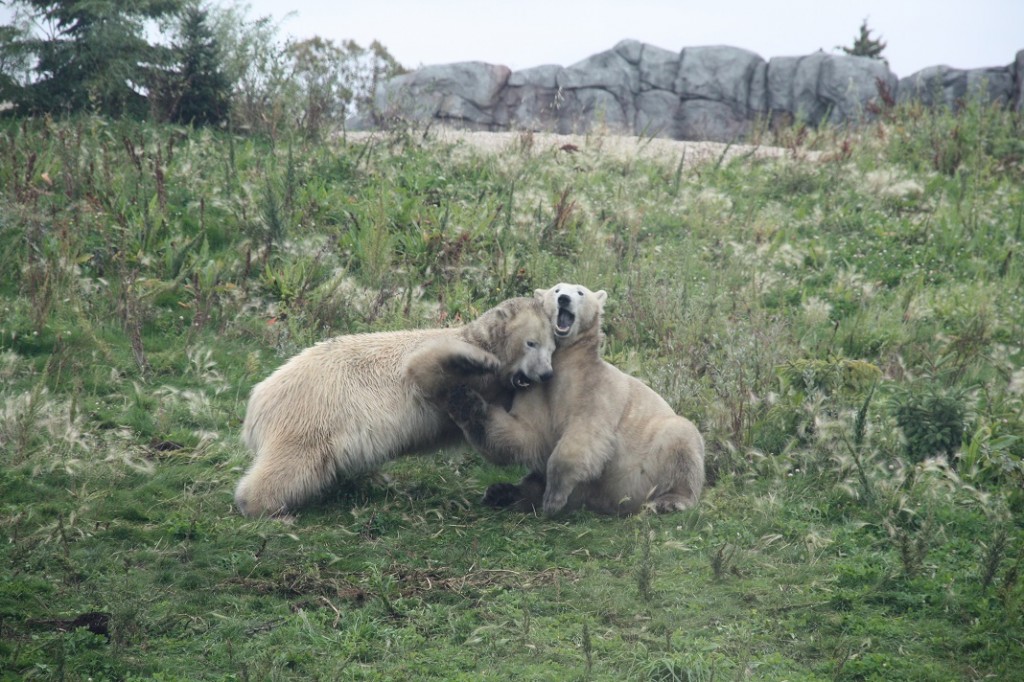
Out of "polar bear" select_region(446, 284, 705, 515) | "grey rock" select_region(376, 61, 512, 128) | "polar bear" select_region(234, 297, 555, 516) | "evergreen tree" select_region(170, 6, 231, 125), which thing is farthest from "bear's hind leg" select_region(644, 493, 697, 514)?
"grey rock" select_region(376, 61, 512, 128)

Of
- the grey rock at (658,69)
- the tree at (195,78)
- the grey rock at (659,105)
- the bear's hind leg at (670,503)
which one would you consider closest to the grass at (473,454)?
the bear's hind leg at (670,503)

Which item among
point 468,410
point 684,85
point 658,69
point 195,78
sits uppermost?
point 658,69

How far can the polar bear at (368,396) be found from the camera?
5.73m

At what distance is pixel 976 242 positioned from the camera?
10.8 m

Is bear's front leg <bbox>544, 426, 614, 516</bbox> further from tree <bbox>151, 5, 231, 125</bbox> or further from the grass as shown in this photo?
tree <bbox>151, 5, 231, 125</bbox>

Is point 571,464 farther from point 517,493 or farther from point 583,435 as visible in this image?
point 517,493

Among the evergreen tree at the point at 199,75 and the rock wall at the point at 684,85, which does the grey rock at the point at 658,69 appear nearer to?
the rock wall at the point at 684,85

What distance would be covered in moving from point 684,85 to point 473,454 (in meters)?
25.1

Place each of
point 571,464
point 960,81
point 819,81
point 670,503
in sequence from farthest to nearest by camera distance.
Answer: point 819,81 → point 960,81 → point 670,503 → point 571,464

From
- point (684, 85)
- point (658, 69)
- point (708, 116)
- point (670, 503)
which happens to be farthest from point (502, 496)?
point (658, 69)

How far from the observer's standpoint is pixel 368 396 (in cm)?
601

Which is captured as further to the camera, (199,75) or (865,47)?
(865,47)

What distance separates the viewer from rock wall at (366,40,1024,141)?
93.8 ft

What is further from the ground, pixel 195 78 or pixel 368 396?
pixel 195 78
